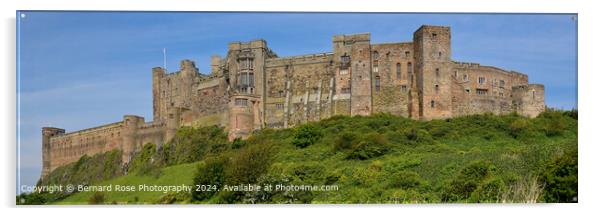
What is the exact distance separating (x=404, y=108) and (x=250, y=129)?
5817mm

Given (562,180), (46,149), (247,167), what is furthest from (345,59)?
(562,180)

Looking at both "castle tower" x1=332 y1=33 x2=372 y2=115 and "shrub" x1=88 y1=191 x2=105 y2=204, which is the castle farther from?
"shrub" x1=88 y1=191 x2=105 y2=204

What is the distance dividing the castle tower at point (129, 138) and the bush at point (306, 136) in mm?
5616

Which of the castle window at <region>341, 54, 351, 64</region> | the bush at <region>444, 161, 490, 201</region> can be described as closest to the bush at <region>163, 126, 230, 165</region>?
the castle window at <region>341, 54, 351, 64</region>

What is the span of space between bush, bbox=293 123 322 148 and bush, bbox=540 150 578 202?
1117 cm

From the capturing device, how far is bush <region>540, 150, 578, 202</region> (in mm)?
16688

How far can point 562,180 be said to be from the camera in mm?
16781

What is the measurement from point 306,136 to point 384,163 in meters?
5.72

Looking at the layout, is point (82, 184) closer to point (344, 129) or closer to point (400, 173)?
point (400, 173)

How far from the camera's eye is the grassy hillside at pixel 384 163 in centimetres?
1728

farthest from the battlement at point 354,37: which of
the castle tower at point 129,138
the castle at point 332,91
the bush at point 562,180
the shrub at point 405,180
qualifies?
the castle tower at point 129,138

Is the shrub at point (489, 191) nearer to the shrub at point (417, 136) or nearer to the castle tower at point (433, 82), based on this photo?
the shrub at point (417, 136)

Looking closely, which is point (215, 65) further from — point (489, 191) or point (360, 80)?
point (489, 191)
